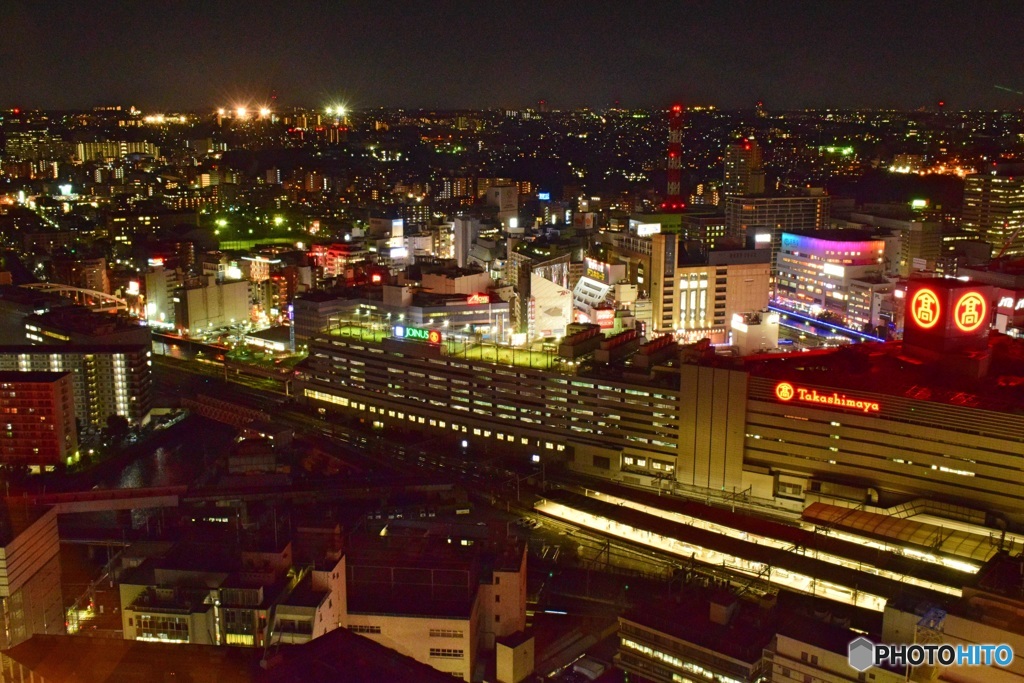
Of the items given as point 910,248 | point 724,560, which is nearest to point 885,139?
point 910,248

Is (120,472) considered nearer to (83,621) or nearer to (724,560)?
(83,621)

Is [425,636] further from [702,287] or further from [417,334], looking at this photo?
[702,287]

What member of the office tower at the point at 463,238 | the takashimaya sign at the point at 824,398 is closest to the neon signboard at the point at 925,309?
the takashimaya sign at the point at 824,398

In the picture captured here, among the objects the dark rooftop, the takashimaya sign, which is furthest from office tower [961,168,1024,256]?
the takashimaya sign

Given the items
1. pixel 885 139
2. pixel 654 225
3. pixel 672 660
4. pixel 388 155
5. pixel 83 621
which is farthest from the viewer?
pixel 388 155

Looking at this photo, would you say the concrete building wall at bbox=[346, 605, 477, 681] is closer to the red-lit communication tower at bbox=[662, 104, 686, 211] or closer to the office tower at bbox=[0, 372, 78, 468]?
the office tower at bbox=[0, 372, 78, 468]
